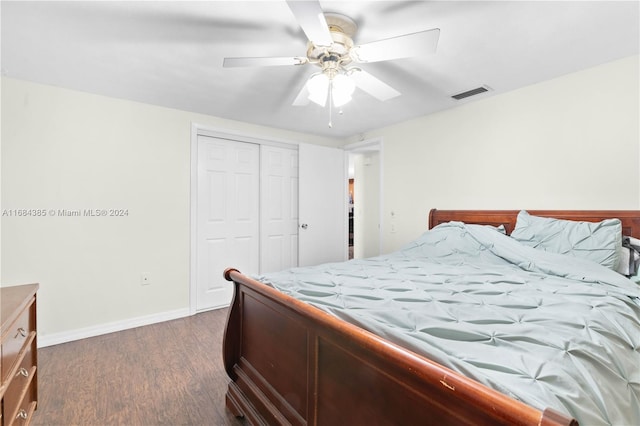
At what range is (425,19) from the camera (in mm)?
1687

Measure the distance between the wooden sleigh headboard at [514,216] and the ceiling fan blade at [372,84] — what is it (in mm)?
1577

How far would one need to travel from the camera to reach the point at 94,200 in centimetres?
276

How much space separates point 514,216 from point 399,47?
1.97m

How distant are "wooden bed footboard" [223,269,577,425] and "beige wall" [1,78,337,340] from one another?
5.70ft

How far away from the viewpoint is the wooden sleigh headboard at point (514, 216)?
2076 mm

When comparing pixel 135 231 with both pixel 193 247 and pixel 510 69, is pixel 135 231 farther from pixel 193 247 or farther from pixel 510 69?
pixel 510 69

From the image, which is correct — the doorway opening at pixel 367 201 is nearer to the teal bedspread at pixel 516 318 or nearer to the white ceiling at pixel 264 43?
the white ceiling at pixel 264 43

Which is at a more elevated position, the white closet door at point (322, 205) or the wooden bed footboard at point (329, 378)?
the white closet door at point (322, 205)

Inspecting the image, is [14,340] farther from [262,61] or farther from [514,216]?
[514,216]

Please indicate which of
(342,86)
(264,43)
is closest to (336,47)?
(342,86)

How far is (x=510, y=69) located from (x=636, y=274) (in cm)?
166

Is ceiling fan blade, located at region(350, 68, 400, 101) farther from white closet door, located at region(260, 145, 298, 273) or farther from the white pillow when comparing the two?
white closet door, located at region(260, 145, 298, 273)

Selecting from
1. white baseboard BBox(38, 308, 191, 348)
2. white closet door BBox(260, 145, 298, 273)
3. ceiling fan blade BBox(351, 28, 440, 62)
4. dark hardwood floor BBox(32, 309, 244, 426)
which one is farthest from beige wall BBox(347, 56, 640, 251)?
white baseboard BBox(38, 308, 191, 348)

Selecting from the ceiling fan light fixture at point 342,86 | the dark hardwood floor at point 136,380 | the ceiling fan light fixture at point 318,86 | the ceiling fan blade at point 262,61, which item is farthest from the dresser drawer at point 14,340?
the ceiling fan light fixture at point 342,86
